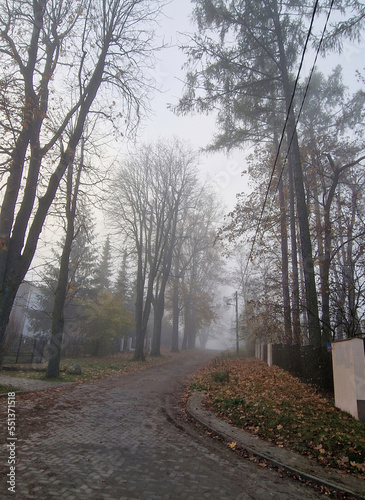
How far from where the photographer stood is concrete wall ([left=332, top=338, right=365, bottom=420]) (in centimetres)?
681

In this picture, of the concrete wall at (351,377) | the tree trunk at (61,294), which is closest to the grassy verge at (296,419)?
the concrete wall at (351,377)

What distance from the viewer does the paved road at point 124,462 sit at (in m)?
3.54

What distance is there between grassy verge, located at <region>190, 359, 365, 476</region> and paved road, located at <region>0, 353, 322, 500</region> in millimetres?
987

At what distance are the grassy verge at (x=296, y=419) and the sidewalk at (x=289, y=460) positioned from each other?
238 mm

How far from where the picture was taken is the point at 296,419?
20.6ft

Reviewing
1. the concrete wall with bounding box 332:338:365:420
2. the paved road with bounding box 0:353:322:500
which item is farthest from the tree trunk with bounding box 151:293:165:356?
the paved road with bounding box 0:353:322:500

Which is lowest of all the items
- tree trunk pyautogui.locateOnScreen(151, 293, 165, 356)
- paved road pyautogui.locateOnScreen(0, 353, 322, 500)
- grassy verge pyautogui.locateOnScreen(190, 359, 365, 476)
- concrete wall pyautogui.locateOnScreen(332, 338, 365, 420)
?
paved road pyautogui.locateOnScreen(0, 353, 322, 500)

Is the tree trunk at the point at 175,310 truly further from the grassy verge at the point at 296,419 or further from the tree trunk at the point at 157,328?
the grassy verge at the point at 296,419

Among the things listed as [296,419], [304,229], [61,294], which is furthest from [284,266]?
[296,419]

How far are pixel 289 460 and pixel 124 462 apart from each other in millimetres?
2260

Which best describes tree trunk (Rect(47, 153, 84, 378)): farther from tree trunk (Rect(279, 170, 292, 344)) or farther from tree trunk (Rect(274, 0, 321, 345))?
tree trunk (Rect(279, 170, 292, 344))

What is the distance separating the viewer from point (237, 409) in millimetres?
7473

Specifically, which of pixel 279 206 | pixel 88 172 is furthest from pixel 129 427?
pixel 279 206

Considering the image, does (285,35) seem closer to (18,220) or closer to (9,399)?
(18,220)
